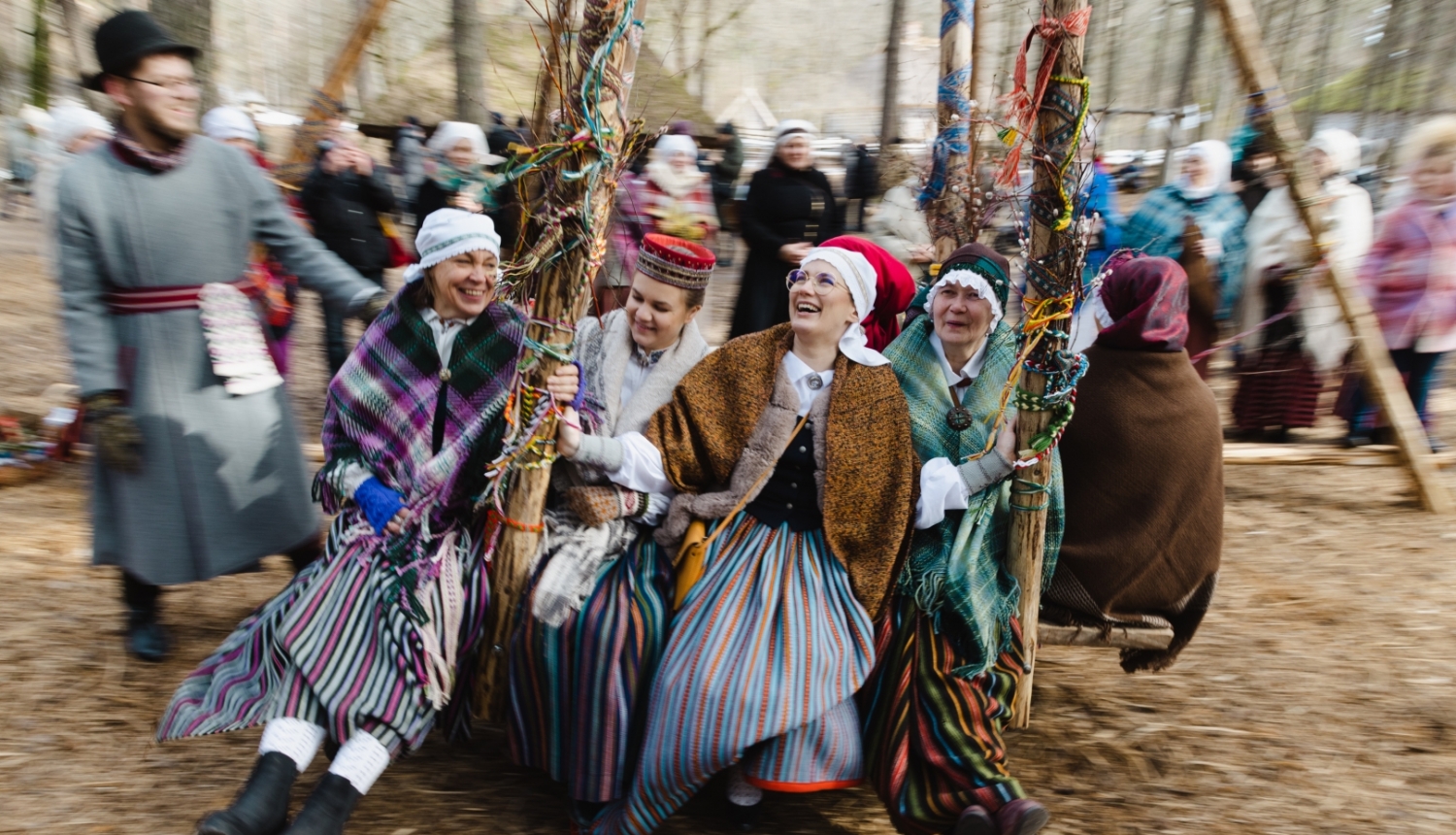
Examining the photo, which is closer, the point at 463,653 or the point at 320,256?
the point at 463,653

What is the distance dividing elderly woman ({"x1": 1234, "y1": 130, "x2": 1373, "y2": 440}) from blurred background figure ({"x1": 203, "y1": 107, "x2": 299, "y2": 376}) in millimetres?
5334

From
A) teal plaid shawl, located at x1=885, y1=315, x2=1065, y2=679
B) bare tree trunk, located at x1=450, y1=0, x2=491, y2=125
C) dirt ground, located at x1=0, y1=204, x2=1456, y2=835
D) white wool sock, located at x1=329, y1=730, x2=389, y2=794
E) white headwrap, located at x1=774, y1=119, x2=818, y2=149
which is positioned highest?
bare tree trunk, located at x1=450, y1=0, x2=491, y2=125

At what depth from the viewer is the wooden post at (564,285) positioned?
2.67 m

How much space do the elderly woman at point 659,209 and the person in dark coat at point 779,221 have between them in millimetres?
394

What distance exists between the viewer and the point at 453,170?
20.3 ft

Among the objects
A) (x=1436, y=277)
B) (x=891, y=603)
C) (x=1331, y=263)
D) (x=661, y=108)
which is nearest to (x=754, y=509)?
(x=891, y=603)

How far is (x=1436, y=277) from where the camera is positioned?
5656 millimetres

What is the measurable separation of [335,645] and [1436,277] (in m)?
5.75

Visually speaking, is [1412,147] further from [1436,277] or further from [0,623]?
[0,623]

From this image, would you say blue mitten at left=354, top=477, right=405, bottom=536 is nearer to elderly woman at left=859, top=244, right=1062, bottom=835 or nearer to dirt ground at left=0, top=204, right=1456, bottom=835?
dirt ground at left=0, top=204, right=1456, bottom=835

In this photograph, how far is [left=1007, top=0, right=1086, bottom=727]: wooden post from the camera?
107 inches

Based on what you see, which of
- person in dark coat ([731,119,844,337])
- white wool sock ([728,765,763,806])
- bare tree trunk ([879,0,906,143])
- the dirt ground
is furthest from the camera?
bare tree trunk ([879,0,906,143])

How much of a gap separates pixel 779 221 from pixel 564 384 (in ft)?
10.8

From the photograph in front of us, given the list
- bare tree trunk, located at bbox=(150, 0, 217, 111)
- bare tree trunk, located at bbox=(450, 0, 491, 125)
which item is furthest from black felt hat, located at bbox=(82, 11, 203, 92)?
bare tree trunk, located at bbox=(450, 0, 491, 125)
